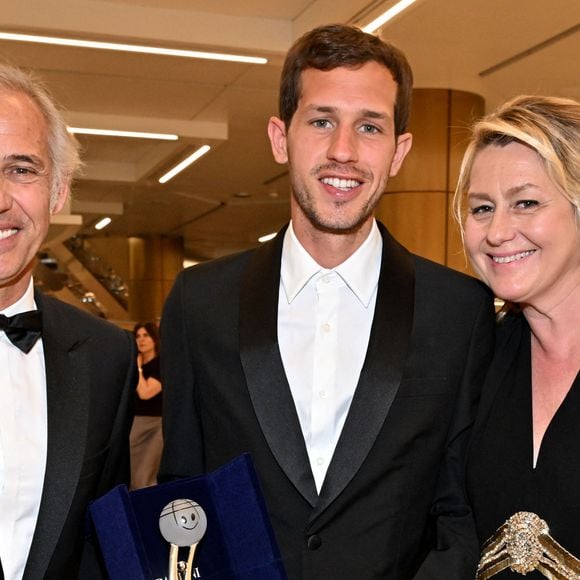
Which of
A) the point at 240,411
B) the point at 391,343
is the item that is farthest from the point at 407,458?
the point at 240,411

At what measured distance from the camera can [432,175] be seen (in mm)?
8508

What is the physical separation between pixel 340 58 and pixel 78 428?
→ 1088 millimetres

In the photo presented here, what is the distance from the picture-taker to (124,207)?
1659cm

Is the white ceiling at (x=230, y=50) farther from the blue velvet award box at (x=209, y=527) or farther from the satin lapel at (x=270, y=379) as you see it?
the blue velvet award box at (x=209, y=527)

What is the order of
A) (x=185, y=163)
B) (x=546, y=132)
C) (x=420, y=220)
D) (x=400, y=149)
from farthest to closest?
(x=185, y=163), (x=420, y=220), (x=400, y=149), (x=546, y=132)

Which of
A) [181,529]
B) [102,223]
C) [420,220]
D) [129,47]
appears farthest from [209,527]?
[102,223]

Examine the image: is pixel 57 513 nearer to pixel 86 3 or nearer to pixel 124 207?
pixel 86 3

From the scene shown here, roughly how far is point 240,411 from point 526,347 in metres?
0.73

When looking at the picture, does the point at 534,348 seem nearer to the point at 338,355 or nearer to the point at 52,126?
the point at 338,355

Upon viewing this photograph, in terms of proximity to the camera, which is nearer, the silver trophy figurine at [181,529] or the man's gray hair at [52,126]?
the silver trophy figurine at [181,529]

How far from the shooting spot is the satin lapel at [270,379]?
202 cm

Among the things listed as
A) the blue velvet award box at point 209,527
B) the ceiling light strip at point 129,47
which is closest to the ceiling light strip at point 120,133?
the ceiling light strip at point 129,47

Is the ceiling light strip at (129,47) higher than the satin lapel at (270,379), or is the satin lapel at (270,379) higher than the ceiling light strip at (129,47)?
the ceiling light strip at (129,47)

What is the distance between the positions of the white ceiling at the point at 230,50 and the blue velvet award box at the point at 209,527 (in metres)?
4.71
